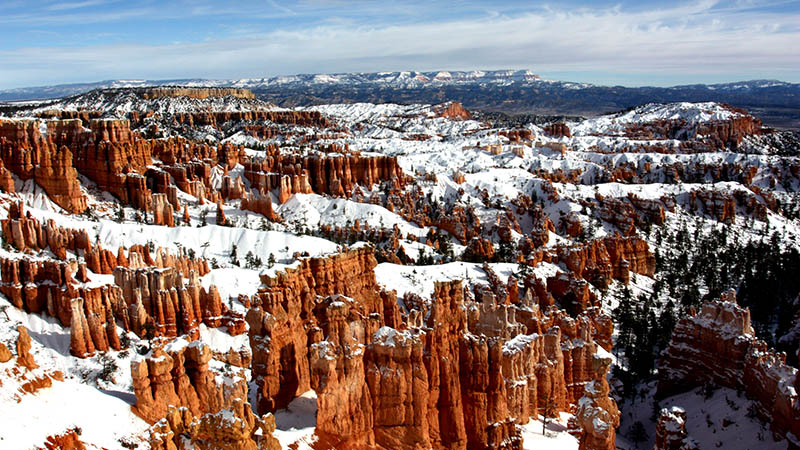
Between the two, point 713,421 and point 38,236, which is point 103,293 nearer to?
point 38,236

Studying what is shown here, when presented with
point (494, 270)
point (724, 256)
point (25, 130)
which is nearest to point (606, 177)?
point (724, 256)

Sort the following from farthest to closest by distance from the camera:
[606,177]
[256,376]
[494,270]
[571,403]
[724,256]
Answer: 1. [606,177]
2. [724,256]
3. [494,270]
4. [571,403]
5. [256,376]

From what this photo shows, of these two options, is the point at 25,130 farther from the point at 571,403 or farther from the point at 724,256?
the point at 724,256

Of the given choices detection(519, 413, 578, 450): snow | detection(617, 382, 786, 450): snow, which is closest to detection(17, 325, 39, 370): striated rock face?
detection(519, 413, 578, 450): snow

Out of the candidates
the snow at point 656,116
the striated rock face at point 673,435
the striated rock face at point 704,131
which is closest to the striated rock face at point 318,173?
the striated rock face at point 673,435

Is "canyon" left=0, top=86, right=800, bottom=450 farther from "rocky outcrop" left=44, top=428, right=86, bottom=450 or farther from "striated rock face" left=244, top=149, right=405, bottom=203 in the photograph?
"striated rock face" left=244, top=149, right=405, bottom=203

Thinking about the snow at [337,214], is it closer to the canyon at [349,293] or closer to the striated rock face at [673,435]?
the canyon at [349,293]
